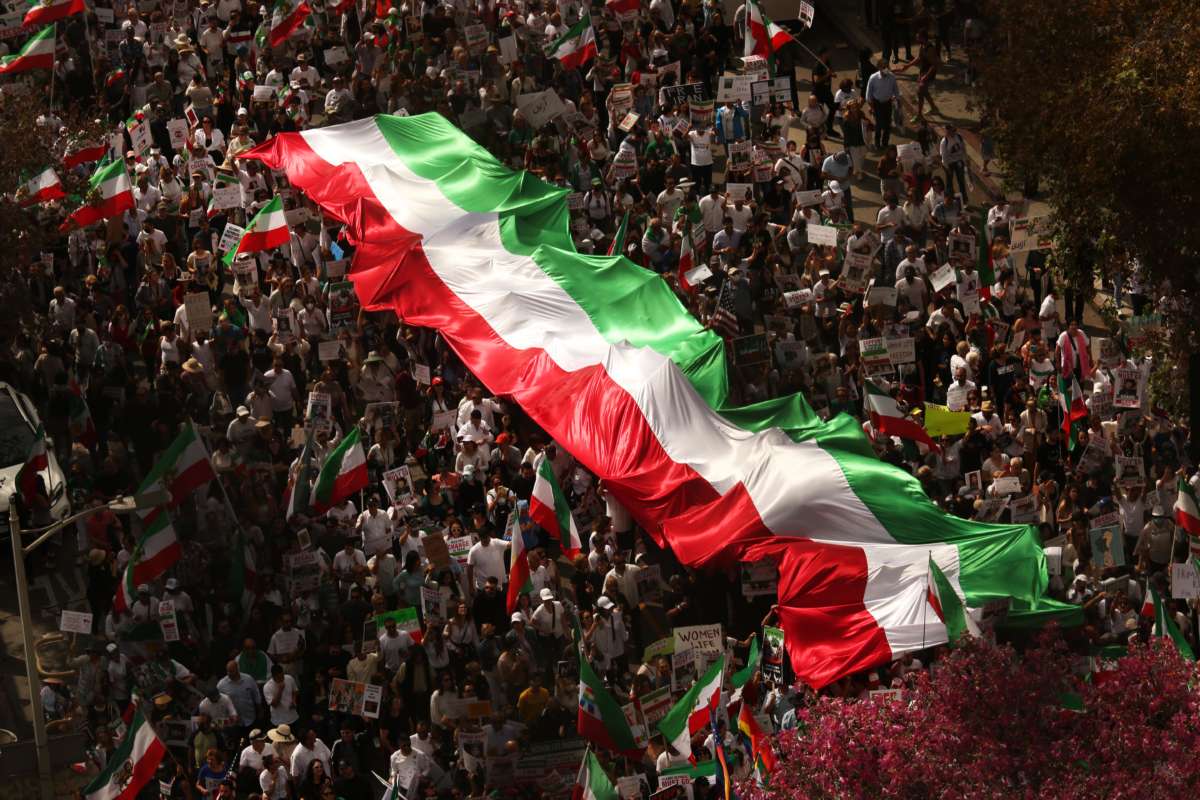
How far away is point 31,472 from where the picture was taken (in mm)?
28531

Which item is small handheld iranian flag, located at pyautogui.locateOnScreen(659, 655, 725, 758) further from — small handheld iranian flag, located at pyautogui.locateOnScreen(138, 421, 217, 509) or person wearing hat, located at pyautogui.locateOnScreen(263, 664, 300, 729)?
small handheld iranian flag, located at pyautogui.locateOnScreen(138, 421, 217, 509)

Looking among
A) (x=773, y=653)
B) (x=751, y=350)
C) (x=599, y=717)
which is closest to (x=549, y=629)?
(x=599, y=717)

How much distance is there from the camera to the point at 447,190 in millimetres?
34438

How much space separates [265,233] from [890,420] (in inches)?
407

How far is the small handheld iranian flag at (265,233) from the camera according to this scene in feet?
109

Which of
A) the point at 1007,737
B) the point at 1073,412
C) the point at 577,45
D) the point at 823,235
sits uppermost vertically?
the point at 1007,737

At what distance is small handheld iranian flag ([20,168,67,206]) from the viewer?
3319 centimetres

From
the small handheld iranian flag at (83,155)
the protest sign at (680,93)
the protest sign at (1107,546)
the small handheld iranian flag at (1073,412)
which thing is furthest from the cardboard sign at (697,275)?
the small handheld iranian flag at (83,155)

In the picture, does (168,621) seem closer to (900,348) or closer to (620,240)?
(620,240)

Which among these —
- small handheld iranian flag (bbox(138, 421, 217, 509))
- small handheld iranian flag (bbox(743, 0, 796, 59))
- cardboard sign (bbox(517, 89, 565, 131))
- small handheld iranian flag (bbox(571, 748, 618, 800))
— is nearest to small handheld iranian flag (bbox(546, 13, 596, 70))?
cardboard sign (bbox(517, 89, 565, 131))

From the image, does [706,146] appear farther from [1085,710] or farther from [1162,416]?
[1085,710]

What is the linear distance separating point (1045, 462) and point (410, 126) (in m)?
12.8

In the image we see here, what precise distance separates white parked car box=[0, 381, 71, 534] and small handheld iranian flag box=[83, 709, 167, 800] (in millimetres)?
5558

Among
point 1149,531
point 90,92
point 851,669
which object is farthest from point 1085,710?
point 90,92
